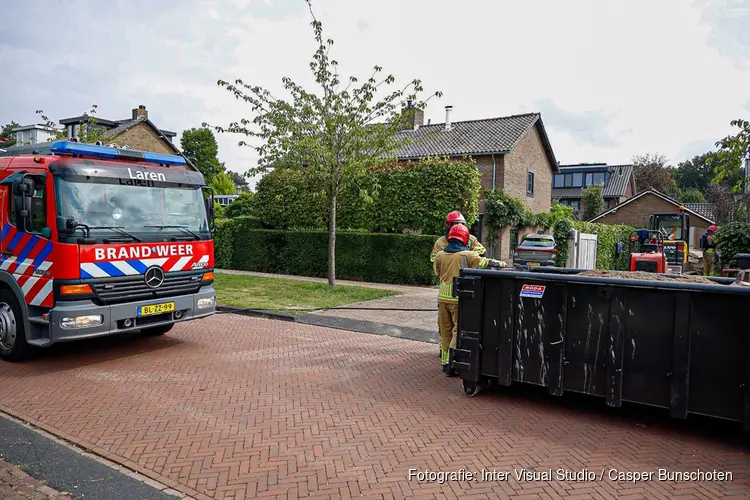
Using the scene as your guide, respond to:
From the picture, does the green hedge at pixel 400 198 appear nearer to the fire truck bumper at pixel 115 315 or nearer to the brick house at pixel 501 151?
the brick house at pixel 501 151

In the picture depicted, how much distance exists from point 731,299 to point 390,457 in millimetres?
2994

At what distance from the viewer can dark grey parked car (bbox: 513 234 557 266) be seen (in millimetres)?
20859

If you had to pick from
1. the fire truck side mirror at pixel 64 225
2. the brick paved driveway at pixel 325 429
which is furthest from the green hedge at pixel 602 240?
the fire truck side mirror at pixel 64 225

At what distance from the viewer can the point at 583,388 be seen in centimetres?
502

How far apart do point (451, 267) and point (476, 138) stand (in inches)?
879

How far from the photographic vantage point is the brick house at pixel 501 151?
25.3 m

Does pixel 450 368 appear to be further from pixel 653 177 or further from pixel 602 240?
pixel 653 177

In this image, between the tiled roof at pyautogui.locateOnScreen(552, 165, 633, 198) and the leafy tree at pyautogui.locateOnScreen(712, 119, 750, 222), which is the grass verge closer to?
the leafy tree at pyautogui.locateOnScreen(712, 119, 750, 222)

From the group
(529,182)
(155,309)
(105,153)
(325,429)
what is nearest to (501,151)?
(529,182)

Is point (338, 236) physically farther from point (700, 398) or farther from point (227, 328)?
point (700, 398)

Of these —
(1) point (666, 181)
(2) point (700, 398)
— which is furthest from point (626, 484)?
(1) point (666, 181)

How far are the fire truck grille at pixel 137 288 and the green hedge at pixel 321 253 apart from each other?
10.0 m

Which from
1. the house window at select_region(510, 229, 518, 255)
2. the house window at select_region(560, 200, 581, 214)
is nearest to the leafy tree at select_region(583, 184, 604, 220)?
the house window at select_region(560, 200, 581, 214)

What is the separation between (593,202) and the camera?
149 feet
